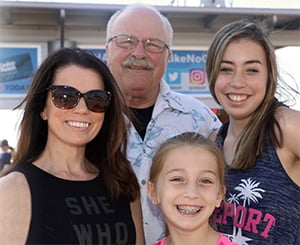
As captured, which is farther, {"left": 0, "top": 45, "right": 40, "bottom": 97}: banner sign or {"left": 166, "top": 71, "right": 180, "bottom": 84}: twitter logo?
{"left": 166, "top": 71, "right": 180, "bottom": 84}: twitter logo

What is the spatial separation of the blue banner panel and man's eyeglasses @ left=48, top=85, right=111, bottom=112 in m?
3.13

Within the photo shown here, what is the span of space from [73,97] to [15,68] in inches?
133

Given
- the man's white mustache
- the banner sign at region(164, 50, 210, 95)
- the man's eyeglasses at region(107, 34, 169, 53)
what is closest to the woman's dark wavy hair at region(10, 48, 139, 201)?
the man's white mustache

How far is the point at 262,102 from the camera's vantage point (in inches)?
79.4

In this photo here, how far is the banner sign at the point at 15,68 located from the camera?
15.8 feet

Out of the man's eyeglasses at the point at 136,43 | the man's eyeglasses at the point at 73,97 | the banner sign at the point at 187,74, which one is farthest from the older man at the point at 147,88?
the banner sign at the point at 187,74

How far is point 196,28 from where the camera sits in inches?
193

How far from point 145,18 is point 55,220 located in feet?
4.93

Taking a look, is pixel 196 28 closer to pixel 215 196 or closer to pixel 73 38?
pixel 73 38

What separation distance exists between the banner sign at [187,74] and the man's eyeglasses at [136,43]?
2.43 m

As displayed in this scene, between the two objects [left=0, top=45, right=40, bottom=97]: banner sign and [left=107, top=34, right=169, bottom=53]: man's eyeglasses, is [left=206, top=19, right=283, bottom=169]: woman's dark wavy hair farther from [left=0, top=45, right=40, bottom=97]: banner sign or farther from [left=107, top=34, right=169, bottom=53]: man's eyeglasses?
[left=0, top=45, right=40, bottom=97]: banner sign

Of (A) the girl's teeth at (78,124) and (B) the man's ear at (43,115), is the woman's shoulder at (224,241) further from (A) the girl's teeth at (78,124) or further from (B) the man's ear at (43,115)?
(B) the man's ear at (43,115)

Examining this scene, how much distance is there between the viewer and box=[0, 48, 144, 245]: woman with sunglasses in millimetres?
1644

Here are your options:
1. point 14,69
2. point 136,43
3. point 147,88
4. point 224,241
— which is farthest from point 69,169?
point 14,69
